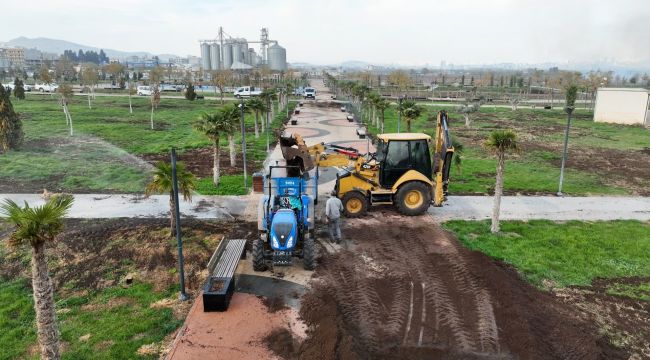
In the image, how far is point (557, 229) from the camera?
1360 centimetres

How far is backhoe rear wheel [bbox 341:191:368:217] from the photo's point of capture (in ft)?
46.9

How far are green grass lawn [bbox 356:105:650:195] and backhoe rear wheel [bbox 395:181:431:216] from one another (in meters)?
3.40

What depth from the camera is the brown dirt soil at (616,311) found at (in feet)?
27.0

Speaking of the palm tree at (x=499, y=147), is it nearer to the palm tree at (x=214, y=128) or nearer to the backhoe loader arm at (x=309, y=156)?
the backhoe loader arm at (x=309, y=156)

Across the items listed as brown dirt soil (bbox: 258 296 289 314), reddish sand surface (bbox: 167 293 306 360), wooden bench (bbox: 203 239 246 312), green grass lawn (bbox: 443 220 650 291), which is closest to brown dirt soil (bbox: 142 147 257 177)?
wooden bench (bbox: 203 239 246 312)

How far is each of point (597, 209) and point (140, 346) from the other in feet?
50.0

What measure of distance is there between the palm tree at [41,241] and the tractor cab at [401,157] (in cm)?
995

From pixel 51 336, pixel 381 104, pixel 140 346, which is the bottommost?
pixel 140 346

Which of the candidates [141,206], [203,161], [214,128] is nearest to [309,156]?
[214,128]

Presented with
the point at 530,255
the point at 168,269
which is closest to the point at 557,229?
the point at 530,255

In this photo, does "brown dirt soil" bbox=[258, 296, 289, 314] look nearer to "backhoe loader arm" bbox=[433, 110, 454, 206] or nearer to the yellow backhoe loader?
the yellow backhoe loader

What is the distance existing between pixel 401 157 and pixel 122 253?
8687mm

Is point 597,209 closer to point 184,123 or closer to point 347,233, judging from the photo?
point 347,233

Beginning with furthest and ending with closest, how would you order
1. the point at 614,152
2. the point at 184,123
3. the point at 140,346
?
1. the point at 184,123
2. the point at 614,152
3. the point at 140,346
